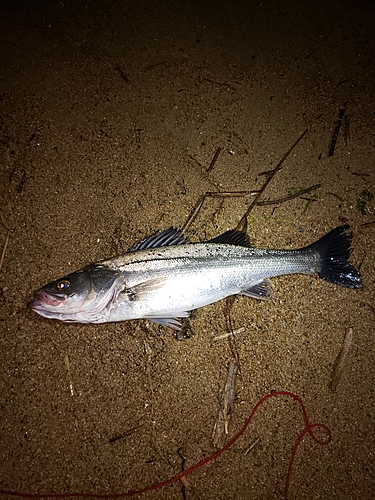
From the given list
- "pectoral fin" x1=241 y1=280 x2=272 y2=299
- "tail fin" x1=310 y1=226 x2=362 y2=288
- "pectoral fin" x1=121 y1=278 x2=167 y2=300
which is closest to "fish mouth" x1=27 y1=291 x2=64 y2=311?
"pectoral fin" x1=121 y1=278 x2=167 y2=300

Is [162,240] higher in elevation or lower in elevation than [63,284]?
lower

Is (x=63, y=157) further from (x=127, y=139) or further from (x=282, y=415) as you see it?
(x=282, y=415)

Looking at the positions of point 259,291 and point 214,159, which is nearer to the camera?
point 259,291

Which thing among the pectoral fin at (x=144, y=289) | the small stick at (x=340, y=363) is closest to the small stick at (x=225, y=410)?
the small stick at (x=340, y=363)

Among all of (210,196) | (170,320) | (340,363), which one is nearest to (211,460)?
(170,320)

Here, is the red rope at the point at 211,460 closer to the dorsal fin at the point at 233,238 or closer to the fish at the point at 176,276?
the fish at the point at 176,276

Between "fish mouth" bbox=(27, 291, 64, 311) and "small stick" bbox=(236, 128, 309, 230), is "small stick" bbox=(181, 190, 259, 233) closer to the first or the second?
"small stick" bbox=(236, 128, 309, 230)

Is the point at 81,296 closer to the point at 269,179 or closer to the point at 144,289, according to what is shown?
the point at 144,289
